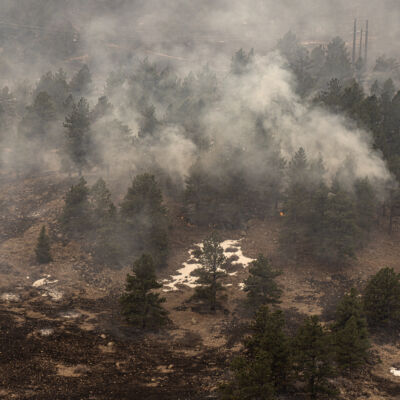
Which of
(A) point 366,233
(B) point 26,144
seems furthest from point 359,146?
(B) point 26,144

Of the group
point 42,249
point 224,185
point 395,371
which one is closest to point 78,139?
point 42,249

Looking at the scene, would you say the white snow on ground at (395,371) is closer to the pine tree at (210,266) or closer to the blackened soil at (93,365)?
the blackened soil at (93,365)

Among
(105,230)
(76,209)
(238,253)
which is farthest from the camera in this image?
(238,253)

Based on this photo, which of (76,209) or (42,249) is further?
(76,209)

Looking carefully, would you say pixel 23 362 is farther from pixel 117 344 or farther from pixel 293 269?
pixel 293 269

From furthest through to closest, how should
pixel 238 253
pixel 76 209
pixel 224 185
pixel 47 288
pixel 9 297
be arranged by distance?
1. pixel 224 185
2. pixel 238 253
3. pixel 76 209
4. pixel 47 288
5. pixel 9 297

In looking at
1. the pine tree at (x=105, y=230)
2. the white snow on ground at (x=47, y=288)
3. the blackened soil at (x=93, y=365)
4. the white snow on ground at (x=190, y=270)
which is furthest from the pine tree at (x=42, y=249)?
the white snow on ground at (x=190, y=270)

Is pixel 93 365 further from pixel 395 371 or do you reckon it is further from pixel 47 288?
pixel 395 371
